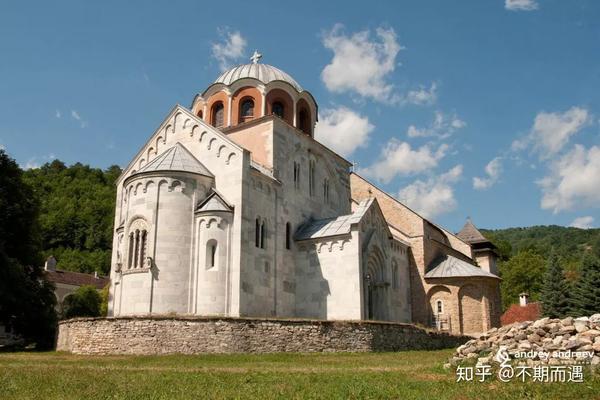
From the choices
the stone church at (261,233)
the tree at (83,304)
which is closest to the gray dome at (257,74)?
the stone church at (261,233)

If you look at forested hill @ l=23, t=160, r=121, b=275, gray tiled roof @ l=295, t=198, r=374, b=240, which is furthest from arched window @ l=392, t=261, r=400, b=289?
forested hill @ l=23, t=160, r=121, b=275

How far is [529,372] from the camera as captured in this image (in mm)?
11930

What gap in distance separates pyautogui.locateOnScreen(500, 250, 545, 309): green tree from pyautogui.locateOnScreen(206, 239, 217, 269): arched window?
186ft

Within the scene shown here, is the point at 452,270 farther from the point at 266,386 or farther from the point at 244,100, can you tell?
the point at 266,386

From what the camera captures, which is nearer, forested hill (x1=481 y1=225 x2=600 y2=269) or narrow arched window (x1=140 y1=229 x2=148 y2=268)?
narrow arched window (x1=140 y1=229 x2=148 y2=268)

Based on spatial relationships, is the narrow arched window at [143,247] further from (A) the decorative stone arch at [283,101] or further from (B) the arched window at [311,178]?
(A) the decorative stone arch at [283,101]

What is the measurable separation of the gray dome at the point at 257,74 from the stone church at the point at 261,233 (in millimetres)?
114

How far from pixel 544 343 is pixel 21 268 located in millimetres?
23659

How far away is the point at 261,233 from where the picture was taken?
26.6m

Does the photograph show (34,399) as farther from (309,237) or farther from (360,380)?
(309,237)

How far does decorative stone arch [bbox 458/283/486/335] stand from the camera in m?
33.7

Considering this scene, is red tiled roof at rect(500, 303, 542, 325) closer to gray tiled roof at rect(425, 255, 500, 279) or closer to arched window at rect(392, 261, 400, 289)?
gray tiled roof at rect(425, 255, 500, 279)

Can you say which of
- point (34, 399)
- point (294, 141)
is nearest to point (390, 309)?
point (294, 141)

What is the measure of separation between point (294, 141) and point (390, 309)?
10587mm
